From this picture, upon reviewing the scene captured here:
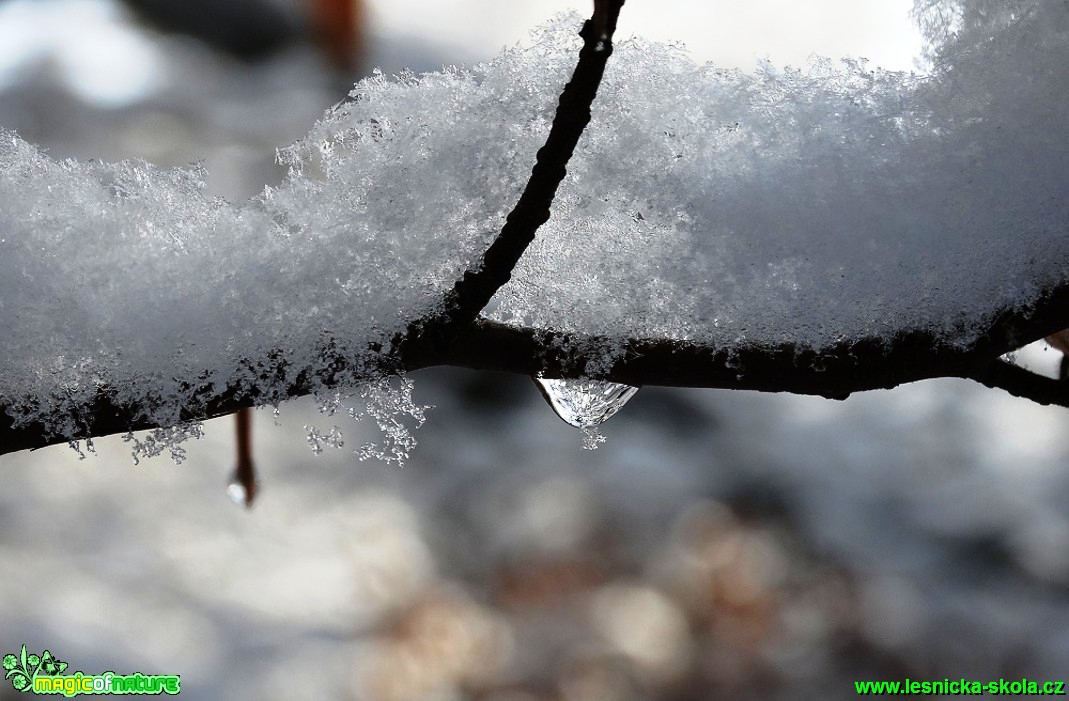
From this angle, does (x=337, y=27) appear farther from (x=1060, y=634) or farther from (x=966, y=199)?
(x=1060, y=634)

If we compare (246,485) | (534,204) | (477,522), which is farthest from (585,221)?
(477,522)

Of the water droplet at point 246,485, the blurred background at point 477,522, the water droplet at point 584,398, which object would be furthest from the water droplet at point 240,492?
the blurred background at point 477,522

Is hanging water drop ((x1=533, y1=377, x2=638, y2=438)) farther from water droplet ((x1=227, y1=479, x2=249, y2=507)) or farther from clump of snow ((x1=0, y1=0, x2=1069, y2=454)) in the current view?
water droplet ((x1=227, y1=479, x2=249, y2=507))

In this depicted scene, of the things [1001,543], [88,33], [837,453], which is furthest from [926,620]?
[88,33]

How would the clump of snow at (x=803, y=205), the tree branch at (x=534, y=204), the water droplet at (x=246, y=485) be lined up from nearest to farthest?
the tree branch at (x=534, y=204)
the clump of snow at (x=803, y=205)
the water droplet at (x=246, y=485)

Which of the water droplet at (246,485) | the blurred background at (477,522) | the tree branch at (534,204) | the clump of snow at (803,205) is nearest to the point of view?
the tree branch at (534,204)

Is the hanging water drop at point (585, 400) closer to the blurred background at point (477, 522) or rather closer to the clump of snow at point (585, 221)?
the clump of snow at point (585, 221)

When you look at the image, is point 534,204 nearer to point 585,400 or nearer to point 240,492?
point 585,400
